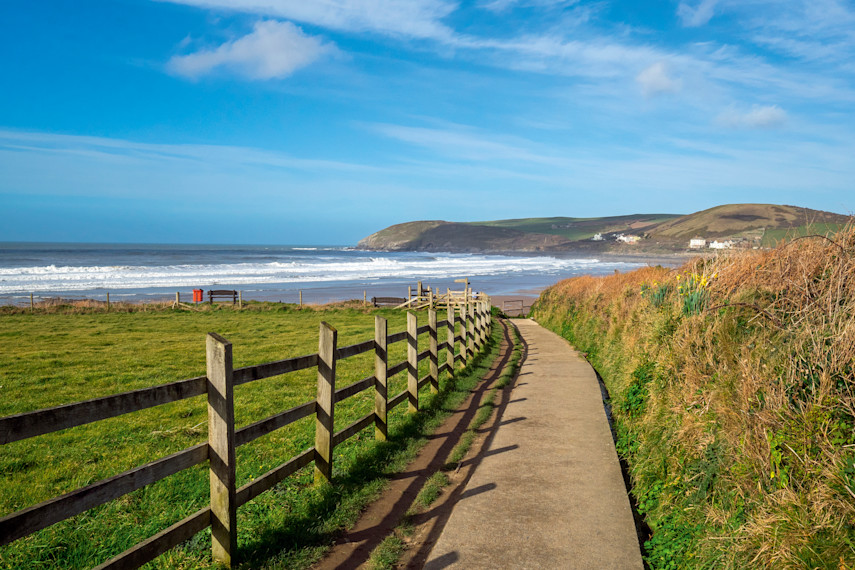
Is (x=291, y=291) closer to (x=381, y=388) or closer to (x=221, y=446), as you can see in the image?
(x=381, y=388)

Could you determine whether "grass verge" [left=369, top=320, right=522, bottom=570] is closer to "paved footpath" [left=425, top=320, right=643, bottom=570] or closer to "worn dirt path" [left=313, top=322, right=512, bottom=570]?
"worn dirt path" [left=313, top=322, right=512, bottom=570]

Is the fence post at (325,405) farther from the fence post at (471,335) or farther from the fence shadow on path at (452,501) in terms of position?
the fence post at (471,335)

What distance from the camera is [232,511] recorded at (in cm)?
404

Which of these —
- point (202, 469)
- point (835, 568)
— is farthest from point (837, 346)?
point (202, 469)

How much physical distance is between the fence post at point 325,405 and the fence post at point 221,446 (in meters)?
1.53

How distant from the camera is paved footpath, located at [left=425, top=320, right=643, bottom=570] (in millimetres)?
4297

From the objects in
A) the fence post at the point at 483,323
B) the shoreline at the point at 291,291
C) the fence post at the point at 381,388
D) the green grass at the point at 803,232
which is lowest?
the shoreline at the point at 291,291

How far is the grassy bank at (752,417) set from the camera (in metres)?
3.28

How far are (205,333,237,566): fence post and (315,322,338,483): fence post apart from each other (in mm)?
1525

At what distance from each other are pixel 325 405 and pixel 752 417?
365 centimetres

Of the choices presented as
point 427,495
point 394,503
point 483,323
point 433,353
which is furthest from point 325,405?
Answer: point 483,323

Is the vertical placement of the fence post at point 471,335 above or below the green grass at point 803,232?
below

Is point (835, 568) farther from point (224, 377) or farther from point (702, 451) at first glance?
point (224, 377)

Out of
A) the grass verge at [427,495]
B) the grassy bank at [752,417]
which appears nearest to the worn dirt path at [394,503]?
the grass verge at [427,495]
